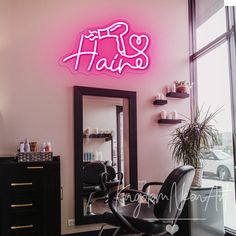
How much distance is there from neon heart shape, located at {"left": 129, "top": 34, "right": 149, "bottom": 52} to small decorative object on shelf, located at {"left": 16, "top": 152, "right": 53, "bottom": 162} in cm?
186

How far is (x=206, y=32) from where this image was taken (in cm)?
361

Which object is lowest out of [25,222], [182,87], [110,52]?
[25,222]

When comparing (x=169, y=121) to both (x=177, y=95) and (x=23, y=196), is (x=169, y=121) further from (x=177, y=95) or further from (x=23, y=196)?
(x=23, y=196)

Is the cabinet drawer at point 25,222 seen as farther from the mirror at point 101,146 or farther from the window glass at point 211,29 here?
the window glass at point 211,29

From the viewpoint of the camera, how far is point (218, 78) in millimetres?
3354

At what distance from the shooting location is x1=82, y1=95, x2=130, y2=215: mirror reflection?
3100mm

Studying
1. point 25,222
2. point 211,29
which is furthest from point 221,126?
point 25,222

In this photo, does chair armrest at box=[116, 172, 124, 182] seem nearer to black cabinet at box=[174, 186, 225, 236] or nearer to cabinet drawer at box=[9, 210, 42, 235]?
black cabinet at box=[174, 186, 225, 236]

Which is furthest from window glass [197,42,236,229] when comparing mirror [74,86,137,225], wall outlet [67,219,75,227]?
wall outlet [67,219,75,227]

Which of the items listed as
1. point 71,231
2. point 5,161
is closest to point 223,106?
point 71,231

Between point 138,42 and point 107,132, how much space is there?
1.32 meters

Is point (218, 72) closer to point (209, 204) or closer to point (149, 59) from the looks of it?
point (149, 59)

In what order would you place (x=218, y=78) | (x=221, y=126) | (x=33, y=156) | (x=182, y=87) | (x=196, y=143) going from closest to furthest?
(x=33, y=156) < (x=196, y=143) < (x=221, y=126) < (x=218, y=78) < (x=182, y=87)

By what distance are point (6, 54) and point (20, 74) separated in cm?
26
